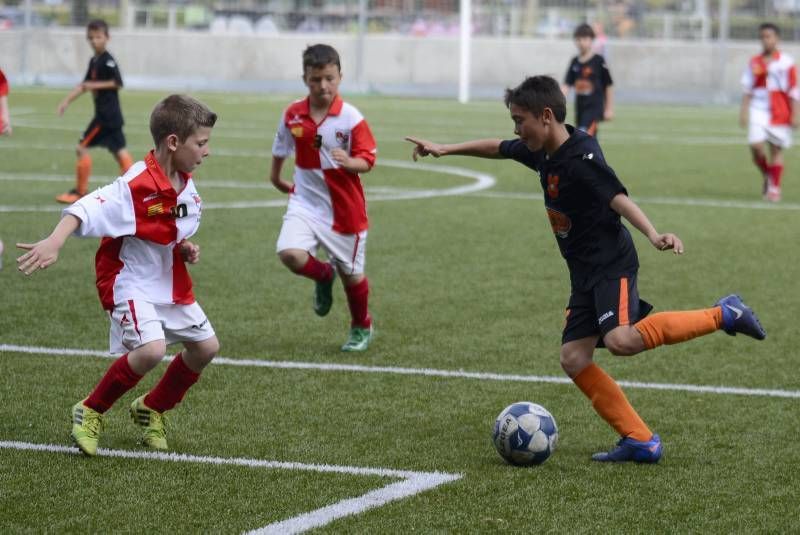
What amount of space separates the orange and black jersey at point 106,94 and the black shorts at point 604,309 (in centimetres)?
1090

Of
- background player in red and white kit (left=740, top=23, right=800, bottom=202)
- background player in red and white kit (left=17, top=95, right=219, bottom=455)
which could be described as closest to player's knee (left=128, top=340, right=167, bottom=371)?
background player in red and white kit (left=17, top=95, right=219, bottom=455)

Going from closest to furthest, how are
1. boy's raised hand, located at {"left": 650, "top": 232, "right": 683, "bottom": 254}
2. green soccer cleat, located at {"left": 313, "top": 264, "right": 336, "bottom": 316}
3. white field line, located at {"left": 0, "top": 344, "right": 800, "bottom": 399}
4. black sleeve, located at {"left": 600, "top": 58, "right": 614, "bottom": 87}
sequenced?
1. boy's raised hand, located at {"left": 650, "top": 232, "right": 683, "bottom": 254}
2. white field line, located at {"left": 0, "top": 344, "right": 800, "bottom": 399}
3. green soccer cleat, located at {"left": 313, "top": 264, "right": 336, "bottom": 316}
4. black sleeve, located at {"left": 600, "top": 58, "right": 614, "bottom": 87}

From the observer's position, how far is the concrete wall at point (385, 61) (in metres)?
42.6

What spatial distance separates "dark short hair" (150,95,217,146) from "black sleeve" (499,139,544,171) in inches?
54.8

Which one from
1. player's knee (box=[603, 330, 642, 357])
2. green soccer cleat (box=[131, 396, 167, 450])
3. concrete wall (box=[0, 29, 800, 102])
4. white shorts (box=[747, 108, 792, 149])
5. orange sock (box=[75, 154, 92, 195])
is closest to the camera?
player's knee (box=[603, 330, 642, 357])

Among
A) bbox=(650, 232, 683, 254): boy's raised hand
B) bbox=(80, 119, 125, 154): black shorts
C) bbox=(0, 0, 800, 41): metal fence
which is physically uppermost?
bbox=(0, 0, 800, 41): metal fence

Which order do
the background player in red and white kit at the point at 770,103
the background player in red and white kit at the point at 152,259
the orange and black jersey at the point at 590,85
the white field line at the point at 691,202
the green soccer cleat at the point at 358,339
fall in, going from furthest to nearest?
the orange and black jersey at the point at 590,85, the background player in red and white kit at the point at 770,103, the white field line at the point at 691,202, the green soccer cleat at the point at 358,339, the background player in red and white kit at the point at 152,259

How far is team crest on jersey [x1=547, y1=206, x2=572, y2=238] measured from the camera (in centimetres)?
611

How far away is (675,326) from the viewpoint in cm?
601

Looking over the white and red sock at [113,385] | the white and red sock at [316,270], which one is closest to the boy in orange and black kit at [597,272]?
the white and red sock at [113,385]

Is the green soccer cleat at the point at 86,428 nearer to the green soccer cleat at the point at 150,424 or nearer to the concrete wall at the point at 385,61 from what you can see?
the green soccer cleat at the point at 150,424

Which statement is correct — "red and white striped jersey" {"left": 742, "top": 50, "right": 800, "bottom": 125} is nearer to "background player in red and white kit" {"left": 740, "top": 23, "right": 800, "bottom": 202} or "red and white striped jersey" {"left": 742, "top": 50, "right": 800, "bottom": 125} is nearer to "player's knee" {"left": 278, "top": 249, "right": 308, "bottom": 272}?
"background player in red and white kit" {"left": 740, "top": 23, "right": 800, "bottom": 202}

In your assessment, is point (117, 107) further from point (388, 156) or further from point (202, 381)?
point (202, 381)

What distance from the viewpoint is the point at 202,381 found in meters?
7.44
